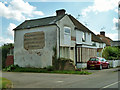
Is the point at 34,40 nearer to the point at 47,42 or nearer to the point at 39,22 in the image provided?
the point at 47,42

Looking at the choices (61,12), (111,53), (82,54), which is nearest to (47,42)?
(82,54)

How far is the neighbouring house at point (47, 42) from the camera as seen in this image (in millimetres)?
23031

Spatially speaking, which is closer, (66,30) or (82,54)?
(66,30)

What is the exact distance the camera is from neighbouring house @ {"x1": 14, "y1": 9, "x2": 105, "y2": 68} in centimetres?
2303

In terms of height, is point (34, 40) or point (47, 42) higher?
point (34, 40)

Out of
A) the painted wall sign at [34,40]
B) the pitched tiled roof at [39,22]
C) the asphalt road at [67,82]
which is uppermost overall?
the pitched tiled roof at [39,22]

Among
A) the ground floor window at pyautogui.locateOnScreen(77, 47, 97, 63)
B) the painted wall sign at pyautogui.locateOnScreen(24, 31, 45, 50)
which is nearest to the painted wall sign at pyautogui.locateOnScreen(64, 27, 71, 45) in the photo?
the ground floor window at pyautogui.locateOnScreen(77, 47, 97, 63)

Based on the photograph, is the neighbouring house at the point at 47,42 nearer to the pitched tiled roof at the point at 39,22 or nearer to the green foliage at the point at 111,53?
the pitched tiled roof at the point at 39,22

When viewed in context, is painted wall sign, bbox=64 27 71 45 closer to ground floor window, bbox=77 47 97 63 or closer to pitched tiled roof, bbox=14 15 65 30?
pitched tiled roof, bbox=14 15 65 30

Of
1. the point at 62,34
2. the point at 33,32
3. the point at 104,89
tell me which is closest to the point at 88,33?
the point at 62,34

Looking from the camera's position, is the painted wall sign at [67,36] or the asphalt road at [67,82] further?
the painted wall sign at [67,36]

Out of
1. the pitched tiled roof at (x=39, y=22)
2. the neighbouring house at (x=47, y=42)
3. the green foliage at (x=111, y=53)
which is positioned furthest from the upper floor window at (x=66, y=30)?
the green foliage at (x=111, y=53)

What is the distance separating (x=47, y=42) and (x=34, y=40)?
2156mm

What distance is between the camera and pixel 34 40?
2445 centimetres
